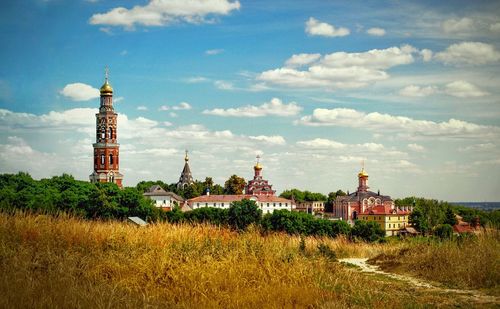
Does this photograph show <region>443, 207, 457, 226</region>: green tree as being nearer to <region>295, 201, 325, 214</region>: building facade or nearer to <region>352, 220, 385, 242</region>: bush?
<region>352, 220, 385, 242</region>: bush

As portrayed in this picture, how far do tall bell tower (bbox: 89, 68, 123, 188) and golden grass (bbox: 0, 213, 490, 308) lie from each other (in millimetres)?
86925

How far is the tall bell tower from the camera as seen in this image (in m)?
97.9

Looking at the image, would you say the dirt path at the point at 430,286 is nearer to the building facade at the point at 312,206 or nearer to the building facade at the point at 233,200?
the building facade at the point at 233,200

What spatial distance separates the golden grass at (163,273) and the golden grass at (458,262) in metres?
1.31

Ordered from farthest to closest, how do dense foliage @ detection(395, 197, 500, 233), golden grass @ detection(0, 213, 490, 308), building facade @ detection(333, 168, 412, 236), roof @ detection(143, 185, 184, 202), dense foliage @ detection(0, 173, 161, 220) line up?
Answer: roof @ detection(143, 185, 184, 202) → building facade @ detection(333, 168, 412, 236) → dense foliage @ detection(395, 197, 500, 233) → dense foliage @ detection(0, 173, 161, 220) → golden grass @ detection(0, 213, 490, 308)

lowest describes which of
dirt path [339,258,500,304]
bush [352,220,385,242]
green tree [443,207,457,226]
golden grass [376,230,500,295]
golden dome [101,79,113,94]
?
bush [352,220,385,242]

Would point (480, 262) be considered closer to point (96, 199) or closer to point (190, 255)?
point (190, 255)

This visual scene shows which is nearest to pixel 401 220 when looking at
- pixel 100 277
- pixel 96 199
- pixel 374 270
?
pixel 96 199

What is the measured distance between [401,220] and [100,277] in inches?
4058

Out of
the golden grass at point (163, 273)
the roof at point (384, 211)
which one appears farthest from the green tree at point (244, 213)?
the golden grass at point (163, 273)

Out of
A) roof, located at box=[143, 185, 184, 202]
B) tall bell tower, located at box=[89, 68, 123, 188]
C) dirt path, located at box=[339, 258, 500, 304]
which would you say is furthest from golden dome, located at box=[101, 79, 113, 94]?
dirt path, located at box=[339, 258, 500, 304]

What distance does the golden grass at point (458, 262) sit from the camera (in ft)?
39.4

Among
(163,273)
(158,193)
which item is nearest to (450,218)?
(158,193)

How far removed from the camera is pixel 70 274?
8.93 metres
